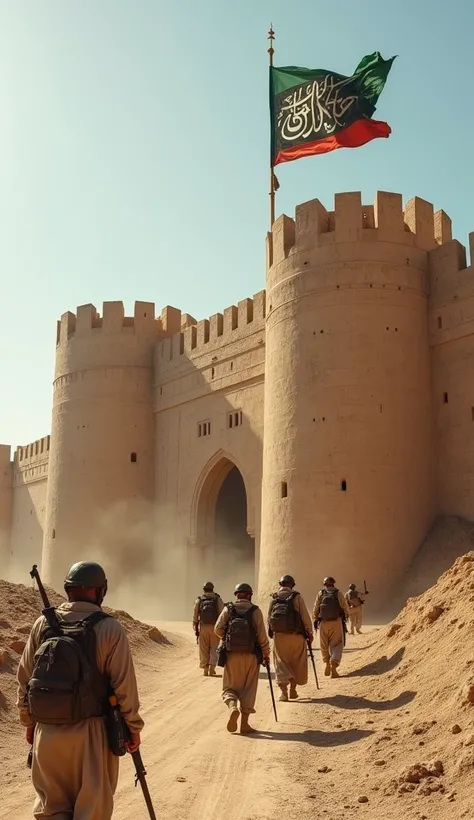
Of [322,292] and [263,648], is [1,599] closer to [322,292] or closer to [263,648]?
[263,648]

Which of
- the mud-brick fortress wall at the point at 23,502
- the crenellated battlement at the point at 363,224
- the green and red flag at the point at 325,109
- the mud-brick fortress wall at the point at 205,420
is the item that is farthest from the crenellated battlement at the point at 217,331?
the mud-brick fortress wall at the point at 23,502

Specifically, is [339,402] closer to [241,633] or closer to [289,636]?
[289,636]

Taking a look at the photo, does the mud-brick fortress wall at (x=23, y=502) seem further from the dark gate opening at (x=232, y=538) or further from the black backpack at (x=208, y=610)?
the black backpack at (x=208, y=610)

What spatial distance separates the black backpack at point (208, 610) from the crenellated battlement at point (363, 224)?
995 centimetres

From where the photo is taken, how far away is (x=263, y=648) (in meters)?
6.81

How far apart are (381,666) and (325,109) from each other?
14329mm

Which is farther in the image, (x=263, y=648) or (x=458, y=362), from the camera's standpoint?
(x=458, y=362)

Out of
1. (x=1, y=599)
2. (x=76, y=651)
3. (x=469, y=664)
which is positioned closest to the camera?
(x=76, y=651)

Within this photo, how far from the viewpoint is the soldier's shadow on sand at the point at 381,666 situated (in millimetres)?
7943

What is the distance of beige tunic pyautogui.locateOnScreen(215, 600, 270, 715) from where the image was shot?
6605 millimetres

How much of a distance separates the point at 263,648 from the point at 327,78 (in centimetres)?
1577

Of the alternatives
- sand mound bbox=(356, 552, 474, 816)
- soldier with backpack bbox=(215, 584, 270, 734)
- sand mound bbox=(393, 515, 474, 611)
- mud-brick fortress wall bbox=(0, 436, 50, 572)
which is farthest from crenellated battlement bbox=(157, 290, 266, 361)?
soldier with backpack bbox=(215, 584, 270, 734)

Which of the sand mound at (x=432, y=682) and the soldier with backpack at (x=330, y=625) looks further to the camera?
the soldier with backpack at (x=330, y=625)

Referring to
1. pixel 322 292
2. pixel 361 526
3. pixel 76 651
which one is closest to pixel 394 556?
pixel 361 526
